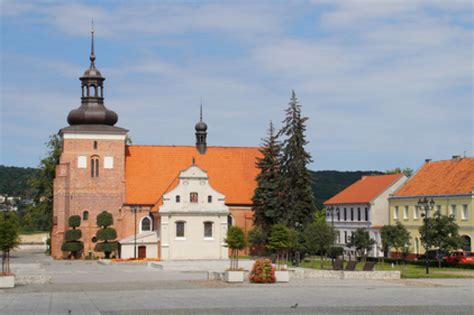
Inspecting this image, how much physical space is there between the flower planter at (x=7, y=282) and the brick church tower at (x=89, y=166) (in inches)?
1467

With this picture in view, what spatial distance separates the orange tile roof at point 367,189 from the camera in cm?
7894

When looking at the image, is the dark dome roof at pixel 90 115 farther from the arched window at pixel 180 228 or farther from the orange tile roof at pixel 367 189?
the orange tile roof at pixel 367 189

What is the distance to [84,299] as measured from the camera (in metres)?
29.7

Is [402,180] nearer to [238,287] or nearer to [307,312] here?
[238,287]

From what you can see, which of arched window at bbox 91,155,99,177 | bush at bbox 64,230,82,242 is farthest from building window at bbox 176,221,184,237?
arched window at bbox 91,155,99,177

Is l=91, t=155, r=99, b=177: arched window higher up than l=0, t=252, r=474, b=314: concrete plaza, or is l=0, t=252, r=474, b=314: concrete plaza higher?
l=91, t=155, r=99, b=177: arched window

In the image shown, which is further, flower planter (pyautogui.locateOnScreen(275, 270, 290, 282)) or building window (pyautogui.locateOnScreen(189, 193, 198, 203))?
building window (pyautogui.locateOnScreen(189, 193, 198, 203))

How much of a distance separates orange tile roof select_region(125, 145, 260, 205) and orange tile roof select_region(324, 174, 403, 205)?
1090 cm

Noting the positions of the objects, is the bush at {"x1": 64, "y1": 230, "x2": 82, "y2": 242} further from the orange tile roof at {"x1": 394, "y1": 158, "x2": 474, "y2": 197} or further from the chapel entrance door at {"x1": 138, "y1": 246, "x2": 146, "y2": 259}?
the orange tile roof at {"x1": 394, "y1": 158, "x2": 474, "y2": 197}

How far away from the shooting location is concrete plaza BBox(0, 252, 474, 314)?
2558 cm

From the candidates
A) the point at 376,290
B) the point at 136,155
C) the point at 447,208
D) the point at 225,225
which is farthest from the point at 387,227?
the point at 136,155

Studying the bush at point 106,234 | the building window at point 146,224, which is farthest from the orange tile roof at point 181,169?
the bush at point 106,234

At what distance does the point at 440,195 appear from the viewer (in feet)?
223

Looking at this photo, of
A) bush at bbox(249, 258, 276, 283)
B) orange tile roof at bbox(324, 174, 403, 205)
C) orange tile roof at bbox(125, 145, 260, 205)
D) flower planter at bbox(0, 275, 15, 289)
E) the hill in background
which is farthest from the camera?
the hill in background
